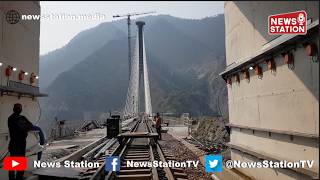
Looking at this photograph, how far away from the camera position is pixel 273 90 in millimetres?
5922

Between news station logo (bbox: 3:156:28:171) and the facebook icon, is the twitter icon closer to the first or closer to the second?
the facebook icon

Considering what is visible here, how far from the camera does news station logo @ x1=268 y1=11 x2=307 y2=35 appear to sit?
4.62 m

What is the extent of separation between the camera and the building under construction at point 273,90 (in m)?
4.62

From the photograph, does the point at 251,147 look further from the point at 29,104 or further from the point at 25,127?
the point at 29,104

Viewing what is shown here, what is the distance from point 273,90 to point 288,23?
1346 millimetres

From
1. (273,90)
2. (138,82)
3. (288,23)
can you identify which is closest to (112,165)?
(273,90)

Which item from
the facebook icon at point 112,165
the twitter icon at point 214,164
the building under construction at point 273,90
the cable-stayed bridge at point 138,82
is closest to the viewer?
the building under construction at point 273,90

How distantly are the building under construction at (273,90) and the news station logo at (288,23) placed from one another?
0.08 m

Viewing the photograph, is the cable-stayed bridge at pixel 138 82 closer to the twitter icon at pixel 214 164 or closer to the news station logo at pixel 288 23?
the twitter icon at pixel 214 164

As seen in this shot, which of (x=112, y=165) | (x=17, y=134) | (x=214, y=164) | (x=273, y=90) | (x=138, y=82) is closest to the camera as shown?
(x=273, y=90)

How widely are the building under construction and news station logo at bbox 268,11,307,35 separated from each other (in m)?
0.08

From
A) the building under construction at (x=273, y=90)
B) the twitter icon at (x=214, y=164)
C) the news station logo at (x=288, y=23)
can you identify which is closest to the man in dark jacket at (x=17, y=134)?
the twitter icon at (x=214, y=164)

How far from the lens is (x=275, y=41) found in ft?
18.6

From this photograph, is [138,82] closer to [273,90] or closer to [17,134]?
[17,134]
